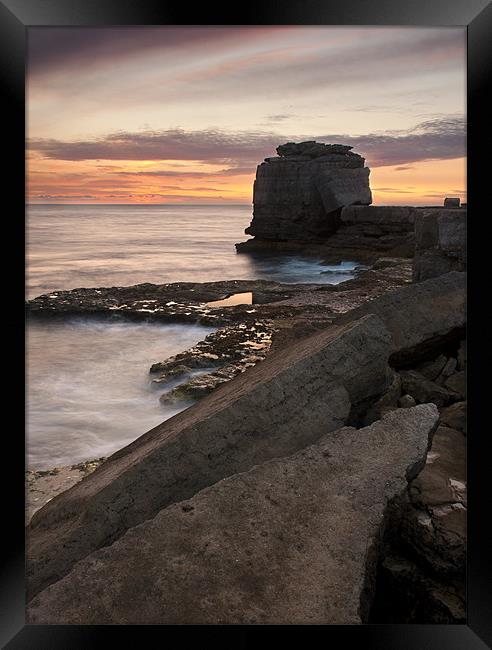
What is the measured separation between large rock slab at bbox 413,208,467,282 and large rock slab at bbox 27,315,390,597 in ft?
10.3

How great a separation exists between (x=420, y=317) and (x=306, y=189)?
2179 cm

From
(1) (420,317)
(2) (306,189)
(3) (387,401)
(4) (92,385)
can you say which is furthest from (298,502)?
(2) (306,189)

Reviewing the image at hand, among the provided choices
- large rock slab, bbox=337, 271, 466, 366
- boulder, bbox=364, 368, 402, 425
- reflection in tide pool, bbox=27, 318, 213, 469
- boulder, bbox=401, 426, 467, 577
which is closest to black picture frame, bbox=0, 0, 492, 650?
boulder, bbox=401, 426, 467, 577

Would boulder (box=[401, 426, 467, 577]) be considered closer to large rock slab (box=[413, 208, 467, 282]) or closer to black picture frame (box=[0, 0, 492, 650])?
black picture frame (box=[0, 0, 492, 650])

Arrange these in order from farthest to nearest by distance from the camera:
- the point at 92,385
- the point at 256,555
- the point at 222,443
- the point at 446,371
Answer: the point at 92,385, the point at 446,371, the point at 222,443, the point at 256,555

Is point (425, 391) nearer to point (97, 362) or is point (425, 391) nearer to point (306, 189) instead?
point (97, 362)

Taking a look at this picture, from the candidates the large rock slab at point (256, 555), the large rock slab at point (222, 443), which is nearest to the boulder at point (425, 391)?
the large rock slab at point (222, 443)

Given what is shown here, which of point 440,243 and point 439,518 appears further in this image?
point 440,243

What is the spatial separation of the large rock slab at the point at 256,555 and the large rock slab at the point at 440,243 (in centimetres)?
403

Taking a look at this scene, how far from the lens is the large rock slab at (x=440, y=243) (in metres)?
6.54

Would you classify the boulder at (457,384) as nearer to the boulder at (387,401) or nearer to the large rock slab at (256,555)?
the boulder at (387,401)

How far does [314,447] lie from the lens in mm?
3213

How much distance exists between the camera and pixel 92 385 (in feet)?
27.3

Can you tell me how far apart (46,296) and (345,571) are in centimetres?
1237
